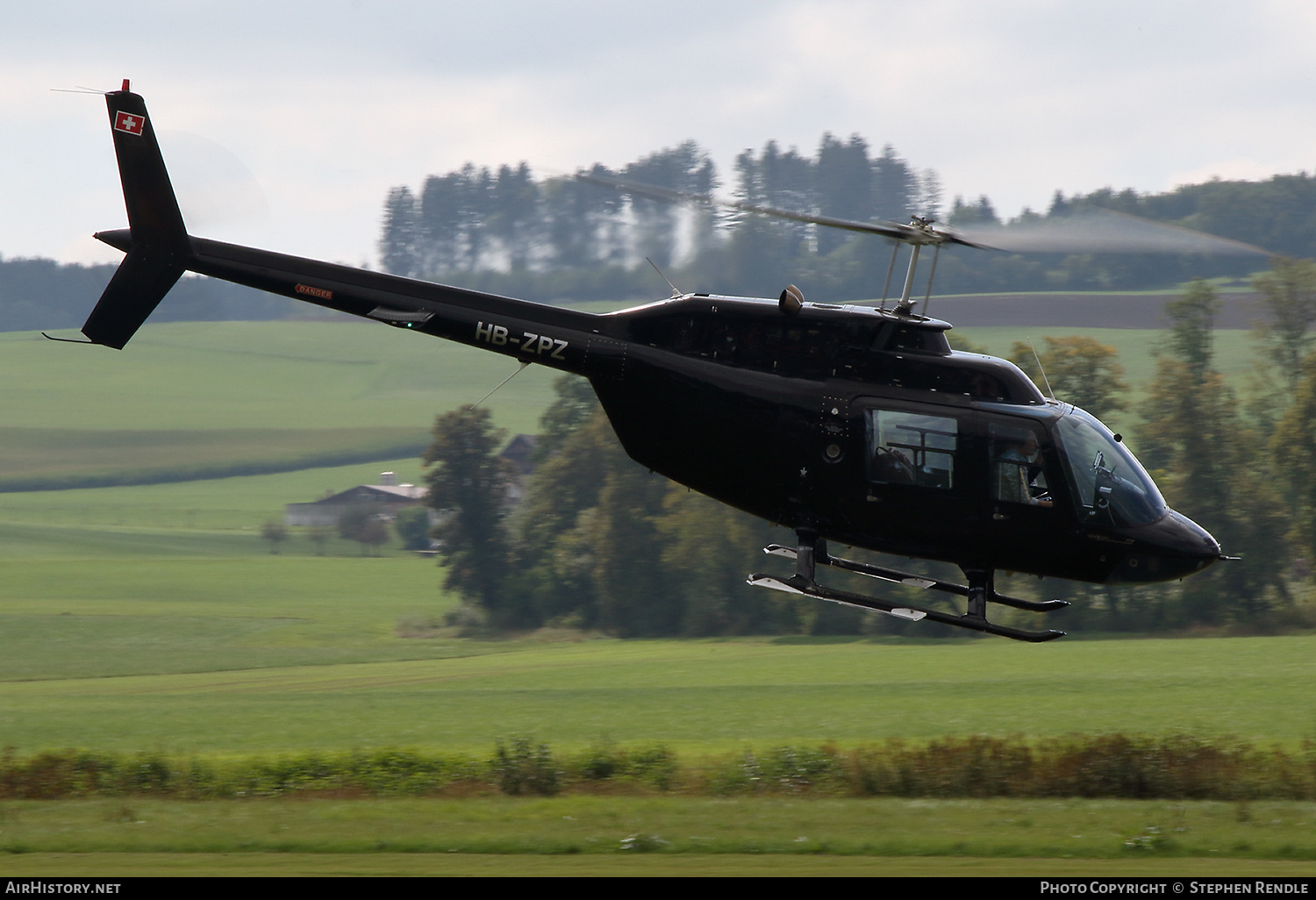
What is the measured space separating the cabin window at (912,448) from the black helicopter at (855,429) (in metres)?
0.02

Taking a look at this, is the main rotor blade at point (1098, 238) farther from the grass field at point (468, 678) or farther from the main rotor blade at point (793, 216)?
the grass field at point (468, 678)

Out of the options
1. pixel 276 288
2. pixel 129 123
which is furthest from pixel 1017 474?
pixel 129 123

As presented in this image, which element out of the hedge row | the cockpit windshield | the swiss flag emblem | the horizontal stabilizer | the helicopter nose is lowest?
the hedge row

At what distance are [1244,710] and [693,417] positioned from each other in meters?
32.0

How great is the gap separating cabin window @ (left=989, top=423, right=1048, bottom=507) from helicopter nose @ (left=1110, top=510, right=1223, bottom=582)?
1.20m

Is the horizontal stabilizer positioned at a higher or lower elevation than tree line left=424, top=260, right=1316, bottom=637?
higher

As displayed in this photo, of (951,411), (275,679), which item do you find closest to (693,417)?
(951,411)

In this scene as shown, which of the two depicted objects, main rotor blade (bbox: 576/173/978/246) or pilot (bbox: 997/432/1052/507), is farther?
pilot (bbox: 997/432/1052/507)

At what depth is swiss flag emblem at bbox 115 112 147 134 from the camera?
18.2 m

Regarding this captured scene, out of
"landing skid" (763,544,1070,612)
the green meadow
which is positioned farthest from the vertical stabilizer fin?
"landing skid" (763,544,1070,612)

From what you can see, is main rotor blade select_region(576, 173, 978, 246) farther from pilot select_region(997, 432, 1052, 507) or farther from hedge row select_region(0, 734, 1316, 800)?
hedge row select_region(0, 734, 1316, 800)

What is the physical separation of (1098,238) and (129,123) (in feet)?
42.2

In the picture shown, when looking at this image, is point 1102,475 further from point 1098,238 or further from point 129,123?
point 129,123

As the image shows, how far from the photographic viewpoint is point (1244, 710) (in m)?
41.5
